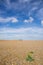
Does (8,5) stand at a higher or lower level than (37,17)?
higher

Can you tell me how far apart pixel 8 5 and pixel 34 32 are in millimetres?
493

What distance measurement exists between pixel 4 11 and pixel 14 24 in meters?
0.22

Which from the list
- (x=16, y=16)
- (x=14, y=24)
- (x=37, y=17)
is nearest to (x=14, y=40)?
(x=14, y=24)

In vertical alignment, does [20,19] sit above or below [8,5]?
below

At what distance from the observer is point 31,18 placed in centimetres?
173

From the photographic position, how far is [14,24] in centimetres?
174

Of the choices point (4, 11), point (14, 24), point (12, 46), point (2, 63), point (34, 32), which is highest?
Result: point (4, 11)

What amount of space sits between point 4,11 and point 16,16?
17 cm

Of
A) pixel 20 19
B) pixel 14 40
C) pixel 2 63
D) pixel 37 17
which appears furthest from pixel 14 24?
pixel 2 63

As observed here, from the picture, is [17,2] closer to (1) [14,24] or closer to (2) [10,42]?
(1) [14,24]

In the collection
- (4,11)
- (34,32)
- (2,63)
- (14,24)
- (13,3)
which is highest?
(13,3)

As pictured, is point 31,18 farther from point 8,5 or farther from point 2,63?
point 2,63

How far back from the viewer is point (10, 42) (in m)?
1.73

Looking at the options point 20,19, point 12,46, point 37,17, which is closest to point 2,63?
point 12,46
